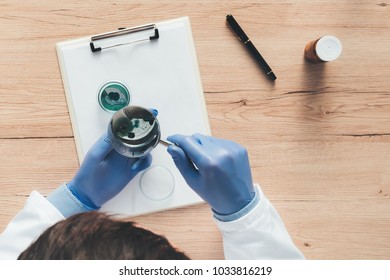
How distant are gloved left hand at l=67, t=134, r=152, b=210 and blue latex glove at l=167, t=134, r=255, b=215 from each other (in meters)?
0.09

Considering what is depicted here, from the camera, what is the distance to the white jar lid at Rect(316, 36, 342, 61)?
32.3 inches

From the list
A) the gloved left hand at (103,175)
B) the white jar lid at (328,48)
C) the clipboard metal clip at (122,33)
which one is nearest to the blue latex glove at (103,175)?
the gloved left hand at (103,175)

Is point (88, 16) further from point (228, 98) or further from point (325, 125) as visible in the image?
point (325, 125)

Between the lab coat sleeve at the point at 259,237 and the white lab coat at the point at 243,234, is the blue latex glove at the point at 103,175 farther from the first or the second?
the lab coat sleeve at the point at 259,237

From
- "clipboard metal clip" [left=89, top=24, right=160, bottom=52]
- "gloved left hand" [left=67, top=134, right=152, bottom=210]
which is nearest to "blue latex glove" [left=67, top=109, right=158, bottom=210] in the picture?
"gloved left hand" [left=67, top=134, right=152, bottom=210]

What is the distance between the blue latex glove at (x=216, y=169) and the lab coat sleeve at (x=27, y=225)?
0.83 ft

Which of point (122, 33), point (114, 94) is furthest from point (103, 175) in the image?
point (122, 33)

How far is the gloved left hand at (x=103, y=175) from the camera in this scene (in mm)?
812

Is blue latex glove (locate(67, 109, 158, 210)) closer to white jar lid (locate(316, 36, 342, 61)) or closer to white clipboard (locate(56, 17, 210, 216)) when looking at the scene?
white clipboard (locate(56, 17, 210, 216))

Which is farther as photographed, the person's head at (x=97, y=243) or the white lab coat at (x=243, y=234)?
the white lab coat at (x=243, y=234)

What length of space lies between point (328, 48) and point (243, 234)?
0.38m

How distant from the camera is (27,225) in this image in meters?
0.79

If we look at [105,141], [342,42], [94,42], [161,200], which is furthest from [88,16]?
[342,42]

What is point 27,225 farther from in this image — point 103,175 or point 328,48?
point 328,48
